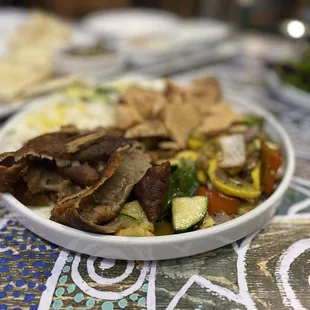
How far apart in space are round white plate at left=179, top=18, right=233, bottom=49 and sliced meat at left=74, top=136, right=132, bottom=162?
7.36ft

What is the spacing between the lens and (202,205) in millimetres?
1551

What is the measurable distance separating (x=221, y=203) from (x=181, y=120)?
68 centimetres

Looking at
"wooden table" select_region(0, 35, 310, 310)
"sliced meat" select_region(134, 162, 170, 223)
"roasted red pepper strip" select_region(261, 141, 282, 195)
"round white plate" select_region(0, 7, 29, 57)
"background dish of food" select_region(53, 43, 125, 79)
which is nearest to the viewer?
"wooden table" select_region(0, 35, 310, 310)

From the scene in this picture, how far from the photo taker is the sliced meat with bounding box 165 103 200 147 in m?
2.05

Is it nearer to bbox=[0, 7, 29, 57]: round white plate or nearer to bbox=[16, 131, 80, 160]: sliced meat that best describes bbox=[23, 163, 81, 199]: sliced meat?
bbox=[16, 131, 80, 160]: sliced meat

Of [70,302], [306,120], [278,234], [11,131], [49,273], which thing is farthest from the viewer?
[306,120]

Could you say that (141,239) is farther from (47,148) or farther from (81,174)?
(47,148)

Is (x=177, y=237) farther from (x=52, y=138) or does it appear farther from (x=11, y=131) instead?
(x=11, y=131)

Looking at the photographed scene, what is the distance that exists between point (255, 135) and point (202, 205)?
690 mm

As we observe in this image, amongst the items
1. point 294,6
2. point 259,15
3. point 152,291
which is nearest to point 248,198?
point 152,291

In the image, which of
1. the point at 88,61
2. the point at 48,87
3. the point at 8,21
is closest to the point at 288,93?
the point at 88,61

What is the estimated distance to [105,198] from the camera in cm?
151

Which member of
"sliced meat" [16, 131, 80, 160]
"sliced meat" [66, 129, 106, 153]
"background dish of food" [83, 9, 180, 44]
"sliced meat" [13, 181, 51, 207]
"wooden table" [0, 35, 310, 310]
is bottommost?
"wooden table" [0, 35, 310, 310]

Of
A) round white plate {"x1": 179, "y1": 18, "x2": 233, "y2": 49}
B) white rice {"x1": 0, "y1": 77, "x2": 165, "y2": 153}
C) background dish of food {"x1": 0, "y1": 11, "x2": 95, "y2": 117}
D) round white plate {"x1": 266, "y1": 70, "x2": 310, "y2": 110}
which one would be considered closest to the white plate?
Answer: white rice {"x1": 0, "y1": 77, "x2": 165, "y2": 153}
